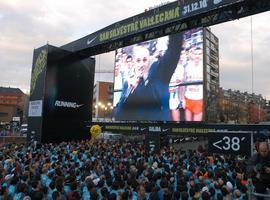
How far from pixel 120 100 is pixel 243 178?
46.9 ft

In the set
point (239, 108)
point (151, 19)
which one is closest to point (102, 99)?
point (239, 108)

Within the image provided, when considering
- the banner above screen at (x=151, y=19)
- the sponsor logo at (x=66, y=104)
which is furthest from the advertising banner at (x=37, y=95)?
the banner above screen at (x=151, y=19)

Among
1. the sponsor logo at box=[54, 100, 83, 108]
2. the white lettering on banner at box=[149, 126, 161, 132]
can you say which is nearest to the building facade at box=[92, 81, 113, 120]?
the sponsor logo at box=[54, 100, 83, 108]

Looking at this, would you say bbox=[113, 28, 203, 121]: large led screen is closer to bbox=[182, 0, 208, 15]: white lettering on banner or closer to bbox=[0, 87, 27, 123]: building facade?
bbox=[182, 0, 208, 15]: white lettering on banner

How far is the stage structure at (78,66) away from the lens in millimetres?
17469

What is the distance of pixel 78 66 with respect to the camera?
26.1m

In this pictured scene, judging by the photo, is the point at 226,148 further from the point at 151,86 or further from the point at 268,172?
the point at 151,86

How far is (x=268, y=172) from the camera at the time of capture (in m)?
5.29

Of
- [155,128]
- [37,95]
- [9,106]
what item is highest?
[9,106]

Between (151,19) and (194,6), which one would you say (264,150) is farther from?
(151,19)

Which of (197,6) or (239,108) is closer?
(197,6)

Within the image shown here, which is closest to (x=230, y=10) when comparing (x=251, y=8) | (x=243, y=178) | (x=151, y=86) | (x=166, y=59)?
(x=251, y=8)

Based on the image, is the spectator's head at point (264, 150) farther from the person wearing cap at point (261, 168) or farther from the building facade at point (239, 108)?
the building facade at point (239, 108)

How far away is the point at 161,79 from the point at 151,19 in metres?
4.18
